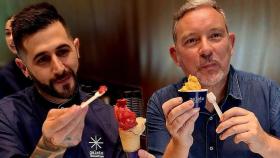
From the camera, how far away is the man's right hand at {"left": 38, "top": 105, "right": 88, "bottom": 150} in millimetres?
1305

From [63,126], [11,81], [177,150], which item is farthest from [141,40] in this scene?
[63,126]

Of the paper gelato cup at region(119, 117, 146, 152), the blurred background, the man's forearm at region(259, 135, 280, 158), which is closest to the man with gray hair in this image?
the man's forearm at region(259, 135, 280, 158)

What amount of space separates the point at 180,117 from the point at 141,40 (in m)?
1.46

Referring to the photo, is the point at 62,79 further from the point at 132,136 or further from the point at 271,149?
the point at 271,149

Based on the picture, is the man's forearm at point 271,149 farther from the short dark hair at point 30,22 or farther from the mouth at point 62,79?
the short dark hair at point 30,22

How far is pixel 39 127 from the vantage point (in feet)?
5.76

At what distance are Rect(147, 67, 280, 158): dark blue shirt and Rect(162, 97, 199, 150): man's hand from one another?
0.99 feet

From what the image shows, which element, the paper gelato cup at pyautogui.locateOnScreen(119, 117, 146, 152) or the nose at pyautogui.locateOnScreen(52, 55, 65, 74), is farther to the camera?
the nose at pyautogui.locateOnScreen(52, 55, 65, 74)

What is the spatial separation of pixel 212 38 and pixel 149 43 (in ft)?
3.32

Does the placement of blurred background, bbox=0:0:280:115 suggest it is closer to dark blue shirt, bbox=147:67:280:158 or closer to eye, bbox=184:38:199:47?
dark blue shirt, bbox=147:67:280:158

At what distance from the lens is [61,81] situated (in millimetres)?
1666

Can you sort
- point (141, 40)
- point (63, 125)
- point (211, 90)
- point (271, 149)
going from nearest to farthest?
point (63, 125) < point (271, 149) < point (211, 90) < point (141, 40)

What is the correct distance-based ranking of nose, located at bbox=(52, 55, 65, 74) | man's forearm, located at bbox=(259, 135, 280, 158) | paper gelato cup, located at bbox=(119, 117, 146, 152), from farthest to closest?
nose, located at bbox=(52, 55, 65, 74) → man's forearm, located at bbox=(259, 135, 280, 158) → paper gelato cup, located at bbox=(119, 117, 146, 152)

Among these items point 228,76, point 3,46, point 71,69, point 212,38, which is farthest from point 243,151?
point 3,46
